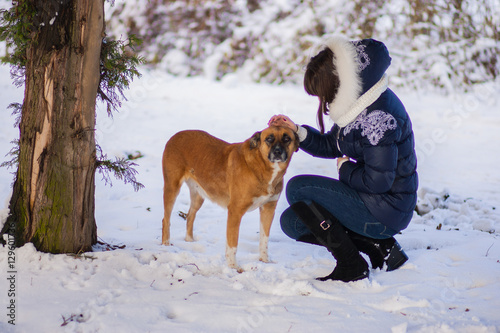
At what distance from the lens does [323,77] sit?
3.05m

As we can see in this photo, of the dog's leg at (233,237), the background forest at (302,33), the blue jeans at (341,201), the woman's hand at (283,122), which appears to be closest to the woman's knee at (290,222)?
the blue jeans at (341,201)

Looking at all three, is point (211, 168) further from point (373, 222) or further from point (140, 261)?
point (373, 222)

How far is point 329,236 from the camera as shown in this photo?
3.10m

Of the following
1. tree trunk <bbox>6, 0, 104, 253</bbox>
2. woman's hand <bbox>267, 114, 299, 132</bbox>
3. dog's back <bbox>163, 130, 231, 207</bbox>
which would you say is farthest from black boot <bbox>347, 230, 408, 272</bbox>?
tree trunk <bbox>6, 0, 104, 253</bbox>

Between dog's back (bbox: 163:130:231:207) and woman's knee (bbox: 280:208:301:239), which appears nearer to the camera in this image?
woman's knee (bbox: 280:208:301:239)

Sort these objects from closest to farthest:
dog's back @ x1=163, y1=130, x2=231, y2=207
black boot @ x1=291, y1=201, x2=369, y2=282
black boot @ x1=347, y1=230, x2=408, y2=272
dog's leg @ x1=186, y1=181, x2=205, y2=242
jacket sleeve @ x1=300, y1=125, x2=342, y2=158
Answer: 1. black boot @ x1=291, y1=201, x2=369, y2=282
2. black boot @ x1=347, y1=230, x2=408, y2=272
3. jacket sleeve @ x1=300, y1=125, x2=342, y2=158
4. dog's back @ x1=163, y1=130, x2=231, y2=207
5. dog's leg @ x1=186, y1=181, x2=205, y2=242

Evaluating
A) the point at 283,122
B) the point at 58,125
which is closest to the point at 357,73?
the point at 283,122

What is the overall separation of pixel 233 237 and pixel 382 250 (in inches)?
43.7

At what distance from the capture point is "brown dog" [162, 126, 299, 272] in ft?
11.1

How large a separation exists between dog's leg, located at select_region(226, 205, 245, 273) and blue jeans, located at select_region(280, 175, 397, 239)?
465 millimetres

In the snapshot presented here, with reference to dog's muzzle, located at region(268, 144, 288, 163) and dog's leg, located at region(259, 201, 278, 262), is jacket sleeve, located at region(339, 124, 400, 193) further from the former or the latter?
dog's leg, located at region(259, 201, 278, 262)

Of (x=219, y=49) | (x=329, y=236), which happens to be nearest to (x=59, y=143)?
(x=329, y=236)

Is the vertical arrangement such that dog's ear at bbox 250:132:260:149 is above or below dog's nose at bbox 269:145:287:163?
above

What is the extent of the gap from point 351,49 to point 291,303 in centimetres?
166
